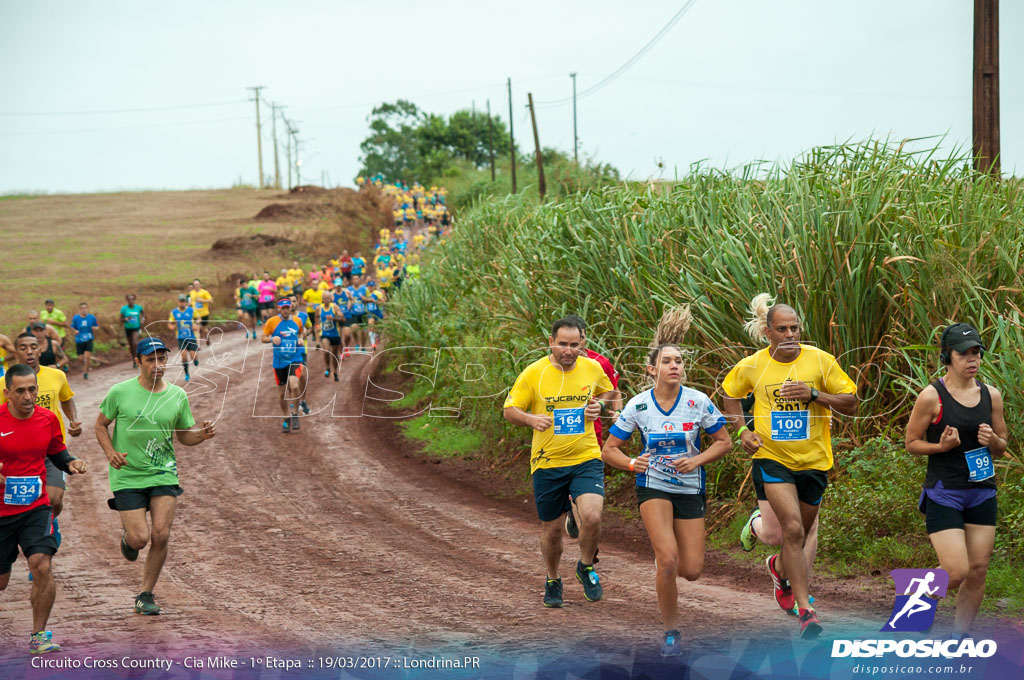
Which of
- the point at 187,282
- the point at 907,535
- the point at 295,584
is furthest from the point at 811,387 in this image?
the point at 187,282

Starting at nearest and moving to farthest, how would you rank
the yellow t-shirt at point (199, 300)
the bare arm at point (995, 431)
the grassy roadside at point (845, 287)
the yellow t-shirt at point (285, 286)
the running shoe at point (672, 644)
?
1. the bare arm at point (995, 431)
2. the running shoe at point (672, 644)
3. the grassy roadside at point (845, 287)
4. the yellow t-shirt at point (199, 300)
5. the yellow t-shirt at point (285, 286)

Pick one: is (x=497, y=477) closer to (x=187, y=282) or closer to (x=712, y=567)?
(x=712, y=567)

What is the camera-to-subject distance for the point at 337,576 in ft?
27.9

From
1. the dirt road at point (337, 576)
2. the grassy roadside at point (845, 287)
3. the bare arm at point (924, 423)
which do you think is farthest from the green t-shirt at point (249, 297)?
the bare arm at point (924, 423)

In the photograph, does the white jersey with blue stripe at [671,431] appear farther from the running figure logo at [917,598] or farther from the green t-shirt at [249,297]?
the green t-shirt at [249,297]

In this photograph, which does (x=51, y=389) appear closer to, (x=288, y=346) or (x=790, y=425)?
(x=790, y=425)

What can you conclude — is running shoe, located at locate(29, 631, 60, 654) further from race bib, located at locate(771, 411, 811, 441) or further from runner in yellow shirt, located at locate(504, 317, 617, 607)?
race bib, located at locate(771, 411, 811, 441)

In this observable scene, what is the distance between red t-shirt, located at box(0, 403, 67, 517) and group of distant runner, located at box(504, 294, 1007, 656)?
3.41 metres

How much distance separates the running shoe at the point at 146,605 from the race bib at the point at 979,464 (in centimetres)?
600

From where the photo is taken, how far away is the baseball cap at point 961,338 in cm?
574

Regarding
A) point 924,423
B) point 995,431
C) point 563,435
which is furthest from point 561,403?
point 995,431

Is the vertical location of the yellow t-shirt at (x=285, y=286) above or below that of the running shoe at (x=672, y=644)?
above

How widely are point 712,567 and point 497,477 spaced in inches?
209

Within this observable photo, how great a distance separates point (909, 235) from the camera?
950cm
